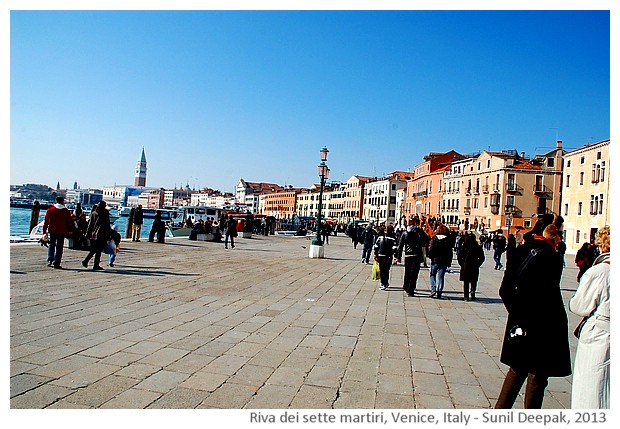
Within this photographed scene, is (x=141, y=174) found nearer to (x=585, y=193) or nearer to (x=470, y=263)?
(x=585, y=193)

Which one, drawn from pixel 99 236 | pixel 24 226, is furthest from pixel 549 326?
pixel 24 226

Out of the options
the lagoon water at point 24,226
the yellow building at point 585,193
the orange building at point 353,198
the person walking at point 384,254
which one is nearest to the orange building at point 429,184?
the orange building at point 353,198

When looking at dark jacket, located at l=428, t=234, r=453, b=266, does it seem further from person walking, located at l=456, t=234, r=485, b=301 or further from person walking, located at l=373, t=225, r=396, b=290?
person walking, located at l=373, t=225, r=396, b=290

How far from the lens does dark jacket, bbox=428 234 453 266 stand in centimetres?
954

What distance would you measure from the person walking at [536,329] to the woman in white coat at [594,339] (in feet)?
0.69

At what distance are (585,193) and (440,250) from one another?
35165 mm

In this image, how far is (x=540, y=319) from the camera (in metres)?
3.21

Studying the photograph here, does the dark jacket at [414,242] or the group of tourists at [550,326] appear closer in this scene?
the group of tourists at [550,326]

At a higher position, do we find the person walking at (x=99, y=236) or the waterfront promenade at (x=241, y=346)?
the person walking at (x=99, y=236)

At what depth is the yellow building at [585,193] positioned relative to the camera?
119 ft

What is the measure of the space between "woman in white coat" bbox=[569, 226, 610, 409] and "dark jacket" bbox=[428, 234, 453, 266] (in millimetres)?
6582

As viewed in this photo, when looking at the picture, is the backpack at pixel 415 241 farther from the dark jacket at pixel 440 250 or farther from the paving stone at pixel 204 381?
the paving stone at pixel 204 381

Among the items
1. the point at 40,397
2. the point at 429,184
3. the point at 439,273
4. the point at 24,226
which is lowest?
the point at 24,226
